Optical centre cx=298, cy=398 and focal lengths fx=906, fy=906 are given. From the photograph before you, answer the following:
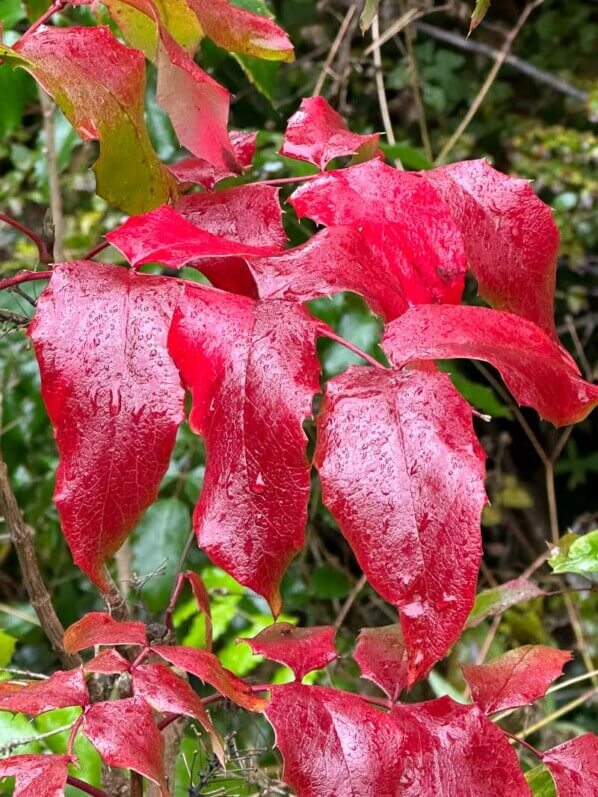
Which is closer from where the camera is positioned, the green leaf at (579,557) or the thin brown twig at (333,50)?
the green leaf at (579,557)

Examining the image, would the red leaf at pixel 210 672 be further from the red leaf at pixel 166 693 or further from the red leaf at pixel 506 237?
the red leaf at pixel 506 237

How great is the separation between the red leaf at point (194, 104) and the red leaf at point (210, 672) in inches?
8.9

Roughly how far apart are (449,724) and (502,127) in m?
1.84

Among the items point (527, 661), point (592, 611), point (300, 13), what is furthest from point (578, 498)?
point (527, 661)

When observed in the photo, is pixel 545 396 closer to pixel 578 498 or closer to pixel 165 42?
pixel 165 42

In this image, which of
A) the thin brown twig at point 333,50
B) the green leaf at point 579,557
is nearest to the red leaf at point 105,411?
the green leaf at point 579,557

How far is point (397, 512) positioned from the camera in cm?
30

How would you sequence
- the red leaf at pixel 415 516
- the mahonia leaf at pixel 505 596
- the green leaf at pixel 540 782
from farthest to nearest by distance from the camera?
1. the mahonia leaf at pixel 505 596
2. the green leaf at pixel 540 782
3. the red leaf at pixel 415 516

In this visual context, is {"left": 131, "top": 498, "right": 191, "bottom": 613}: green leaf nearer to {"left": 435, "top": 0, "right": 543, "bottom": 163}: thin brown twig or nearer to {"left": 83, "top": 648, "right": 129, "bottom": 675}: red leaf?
{"left": 83, "top": 648, "right": 129, "bottom": 675}: red leaf

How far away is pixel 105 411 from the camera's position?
1.07ft

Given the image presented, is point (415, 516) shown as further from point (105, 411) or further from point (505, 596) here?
point (505, 596)

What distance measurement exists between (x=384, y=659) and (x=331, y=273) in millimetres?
192

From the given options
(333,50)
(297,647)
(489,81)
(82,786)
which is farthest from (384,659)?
(489,81)

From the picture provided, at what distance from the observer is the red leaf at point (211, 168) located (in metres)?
0.50
